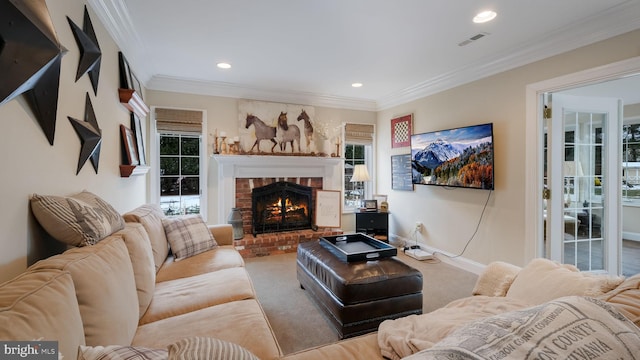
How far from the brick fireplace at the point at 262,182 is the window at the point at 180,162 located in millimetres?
328

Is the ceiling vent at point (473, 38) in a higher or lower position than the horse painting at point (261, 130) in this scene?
higher

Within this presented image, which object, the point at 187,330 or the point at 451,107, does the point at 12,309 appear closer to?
the point at 187,330

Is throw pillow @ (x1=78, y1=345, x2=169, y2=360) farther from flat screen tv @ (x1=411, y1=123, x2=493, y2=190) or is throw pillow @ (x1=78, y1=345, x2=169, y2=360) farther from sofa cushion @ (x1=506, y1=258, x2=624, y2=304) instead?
flat screen tv @ (x1=411, y1=123, x2=493, y2=190)

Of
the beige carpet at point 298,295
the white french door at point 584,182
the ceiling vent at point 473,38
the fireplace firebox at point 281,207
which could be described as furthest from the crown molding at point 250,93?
the white french door at point 584,182

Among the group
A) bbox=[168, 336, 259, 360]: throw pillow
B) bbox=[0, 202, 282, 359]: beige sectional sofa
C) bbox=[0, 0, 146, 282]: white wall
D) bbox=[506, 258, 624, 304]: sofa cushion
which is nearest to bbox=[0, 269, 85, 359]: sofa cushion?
bbox=[0, 202, 282, 359]: beige sectional sofa

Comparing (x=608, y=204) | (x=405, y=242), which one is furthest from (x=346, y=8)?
(x=405, y=242)

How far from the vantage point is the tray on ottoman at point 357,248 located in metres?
2.30

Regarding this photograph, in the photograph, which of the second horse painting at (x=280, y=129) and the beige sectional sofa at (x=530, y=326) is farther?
the second horse painting at (x=280, y=129)

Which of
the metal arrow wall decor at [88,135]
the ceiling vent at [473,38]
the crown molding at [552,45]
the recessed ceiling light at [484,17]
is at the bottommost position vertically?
the metal arrow wall decor at [88,135]

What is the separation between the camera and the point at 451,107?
3.67m

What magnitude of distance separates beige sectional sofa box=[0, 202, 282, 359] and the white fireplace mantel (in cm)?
190

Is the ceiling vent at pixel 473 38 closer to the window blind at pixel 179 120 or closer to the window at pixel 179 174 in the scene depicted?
the window blind at pixel 179 120

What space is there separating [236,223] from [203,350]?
11.1 ft

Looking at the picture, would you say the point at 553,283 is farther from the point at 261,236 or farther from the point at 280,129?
the point at 280,129
